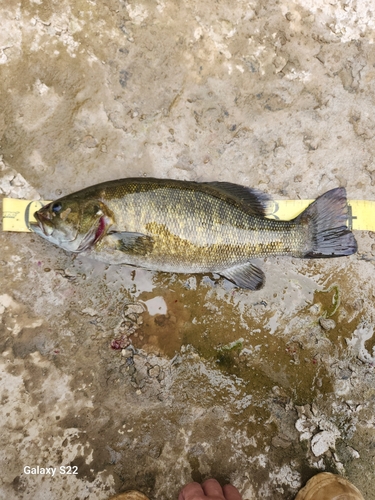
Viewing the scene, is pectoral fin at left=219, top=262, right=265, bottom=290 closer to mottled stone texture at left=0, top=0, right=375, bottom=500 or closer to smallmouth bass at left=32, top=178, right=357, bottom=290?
smallmouth bass at left=32, top=178, right=357, bottom=290

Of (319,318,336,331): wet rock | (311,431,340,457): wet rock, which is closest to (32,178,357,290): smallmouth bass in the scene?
(319,318,336,331): wet rock

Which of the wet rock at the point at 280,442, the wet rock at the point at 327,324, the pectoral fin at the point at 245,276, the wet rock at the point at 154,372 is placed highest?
the pectoral fin at the point at 245,276

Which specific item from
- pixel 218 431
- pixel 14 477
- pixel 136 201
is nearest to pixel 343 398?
pixel 218 431

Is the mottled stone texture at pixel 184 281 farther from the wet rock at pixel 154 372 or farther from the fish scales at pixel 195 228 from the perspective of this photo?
the fish scales at pixel 195 228

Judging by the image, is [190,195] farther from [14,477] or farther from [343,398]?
[14,477]

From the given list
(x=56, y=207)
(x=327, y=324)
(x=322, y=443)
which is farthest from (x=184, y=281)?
(x=322, y=443)

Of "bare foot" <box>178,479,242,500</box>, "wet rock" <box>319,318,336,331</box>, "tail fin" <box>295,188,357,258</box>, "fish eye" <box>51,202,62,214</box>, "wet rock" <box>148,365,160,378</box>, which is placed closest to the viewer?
"fish eye" <box>51,202,62,214</box>

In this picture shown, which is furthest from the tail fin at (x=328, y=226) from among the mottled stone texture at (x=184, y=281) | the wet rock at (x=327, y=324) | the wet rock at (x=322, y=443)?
the wet rock at (x=322, y=443)
